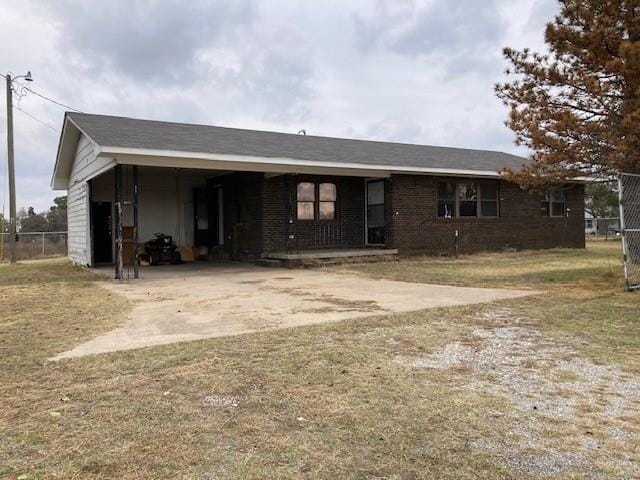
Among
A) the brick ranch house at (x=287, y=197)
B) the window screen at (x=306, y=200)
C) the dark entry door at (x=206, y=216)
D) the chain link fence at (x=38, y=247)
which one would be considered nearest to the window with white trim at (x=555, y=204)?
the brick ranch house at (x=287, y=197)

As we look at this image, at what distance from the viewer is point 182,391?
3.93 meters

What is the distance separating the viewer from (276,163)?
13.8m

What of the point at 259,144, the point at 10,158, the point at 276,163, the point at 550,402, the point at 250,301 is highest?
the point at 10,158

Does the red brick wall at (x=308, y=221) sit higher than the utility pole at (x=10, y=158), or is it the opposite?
the utility pole at (x=10, y=158)

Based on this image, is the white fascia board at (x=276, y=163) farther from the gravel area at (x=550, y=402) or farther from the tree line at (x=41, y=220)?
the tree line at (x=41, y=220)

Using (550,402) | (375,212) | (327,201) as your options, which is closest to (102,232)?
(327,201)

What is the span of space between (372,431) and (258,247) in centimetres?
1297

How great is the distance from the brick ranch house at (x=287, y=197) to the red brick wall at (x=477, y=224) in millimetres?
39

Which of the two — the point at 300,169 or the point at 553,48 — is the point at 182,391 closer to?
the point at 553,48

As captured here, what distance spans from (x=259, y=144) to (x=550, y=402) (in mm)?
12955

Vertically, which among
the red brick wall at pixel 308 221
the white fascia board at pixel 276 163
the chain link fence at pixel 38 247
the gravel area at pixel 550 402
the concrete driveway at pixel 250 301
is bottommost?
the gravel area at pixel 550 402

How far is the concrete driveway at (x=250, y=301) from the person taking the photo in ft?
20.2

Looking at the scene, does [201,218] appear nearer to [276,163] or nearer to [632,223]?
[276,163]

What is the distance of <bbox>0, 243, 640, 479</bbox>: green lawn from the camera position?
9.20ft
